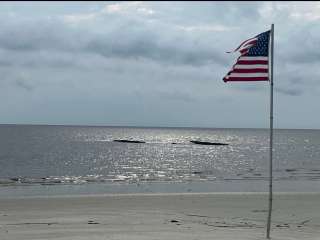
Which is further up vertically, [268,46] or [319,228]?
[268,46]

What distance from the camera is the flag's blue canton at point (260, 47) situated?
12.1 meters

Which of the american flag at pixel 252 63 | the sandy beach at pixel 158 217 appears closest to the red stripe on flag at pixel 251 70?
the american flag at pixel 252 63

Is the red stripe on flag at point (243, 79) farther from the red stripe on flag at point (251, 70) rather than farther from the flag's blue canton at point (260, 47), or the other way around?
the flag's blue canton at point (260, 47)

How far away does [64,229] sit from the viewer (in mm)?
14398

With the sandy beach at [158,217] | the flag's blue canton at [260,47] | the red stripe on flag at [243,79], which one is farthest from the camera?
the sandy beach at [158,217]

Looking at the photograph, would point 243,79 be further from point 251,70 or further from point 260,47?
point 260,47

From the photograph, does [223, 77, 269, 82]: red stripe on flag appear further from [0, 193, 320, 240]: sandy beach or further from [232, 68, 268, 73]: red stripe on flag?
[0, 193, 320, 240]: sandy beach

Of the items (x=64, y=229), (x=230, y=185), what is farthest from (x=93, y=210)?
(x=230, y=185)

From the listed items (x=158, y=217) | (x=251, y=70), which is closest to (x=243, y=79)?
(x=251, y=70)

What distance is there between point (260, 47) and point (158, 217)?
777 cm

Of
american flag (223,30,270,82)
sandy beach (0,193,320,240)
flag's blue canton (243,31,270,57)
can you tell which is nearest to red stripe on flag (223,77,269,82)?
american flag (223,30,270,82)

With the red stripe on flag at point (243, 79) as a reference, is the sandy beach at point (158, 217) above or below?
below

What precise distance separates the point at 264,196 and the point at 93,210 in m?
10.3

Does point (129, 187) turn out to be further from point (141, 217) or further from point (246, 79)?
point (246, 79)
